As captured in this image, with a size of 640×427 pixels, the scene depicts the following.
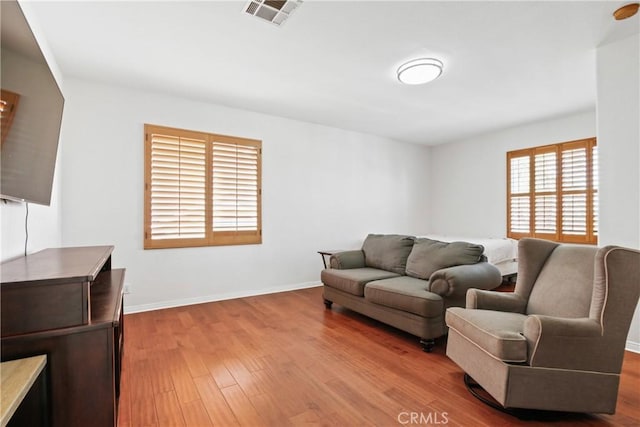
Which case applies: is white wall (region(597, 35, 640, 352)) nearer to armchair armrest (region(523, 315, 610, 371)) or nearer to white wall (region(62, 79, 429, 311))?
armchair armrest (region(523, 315, 610, 371))

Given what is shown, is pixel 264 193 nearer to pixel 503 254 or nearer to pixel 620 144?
pixel 503 254

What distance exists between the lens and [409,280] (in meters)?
3.19

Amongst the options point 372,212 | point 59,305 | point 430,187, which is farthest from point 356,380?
point 430,187

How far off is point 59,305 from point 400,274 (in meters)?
3.07

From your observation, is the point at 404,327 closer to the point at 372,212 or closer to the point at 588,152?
the point at 372,212

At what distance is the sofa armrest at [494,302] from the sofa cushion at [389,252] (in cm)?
135

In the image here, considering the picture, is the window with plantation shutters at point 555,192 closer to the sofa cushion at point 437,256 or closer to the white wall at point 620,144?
the white wall at point 620,144

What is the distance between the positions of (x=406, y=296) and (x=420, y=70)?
2.18 metres

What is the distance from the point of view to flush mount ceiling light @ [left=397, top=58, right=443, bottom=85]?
2.91 m

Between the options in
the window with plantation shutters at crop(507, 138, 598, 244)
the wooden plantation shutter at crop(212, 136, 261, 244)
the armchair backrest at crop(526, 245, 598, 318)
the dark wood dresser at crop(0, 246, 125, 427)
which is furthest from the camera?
the window with plantation shutters at crop(507, 138, 598, 244)

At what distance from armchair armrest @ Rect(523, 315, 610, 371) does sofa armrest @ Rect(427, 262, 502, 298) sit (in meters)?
0.95

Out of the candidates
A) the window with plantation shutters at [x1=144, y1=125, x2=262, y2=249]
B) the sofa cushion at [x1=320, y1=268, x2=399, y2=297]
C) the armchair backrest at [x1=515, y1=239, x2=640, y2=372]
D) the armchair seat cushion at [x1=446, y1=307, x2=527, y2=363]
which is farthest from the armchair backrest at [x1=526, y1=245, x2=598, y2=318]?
the window with plantation shutters at [x1=144, y1=125, x2=262, y2=249]

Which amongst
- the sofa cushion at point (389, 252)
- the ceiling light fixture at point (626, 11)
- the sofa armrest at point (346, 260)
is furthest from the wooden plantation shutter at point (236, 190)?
the ceiling light fixture at point (626, 11)

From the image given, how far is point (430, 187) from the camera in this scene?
22.3ft
